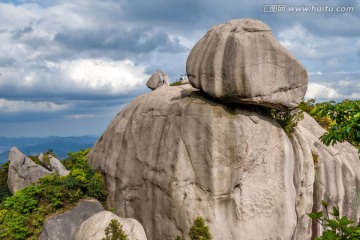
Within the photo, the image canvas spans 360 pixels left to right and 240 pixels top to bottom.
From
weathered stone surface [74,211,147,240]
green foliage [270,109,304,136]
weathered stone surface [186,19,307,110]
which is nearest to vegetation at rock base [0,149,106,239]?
weathered stone surface [74,211,147,240]

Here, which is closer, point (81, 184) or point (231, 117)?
point (231, 117)

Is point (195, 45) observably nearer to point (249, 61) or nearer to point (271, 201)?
point (249, 61)

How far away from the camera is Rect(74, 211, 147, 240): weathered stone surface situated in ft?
52.4

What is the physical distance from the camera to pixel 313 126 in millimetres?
22922

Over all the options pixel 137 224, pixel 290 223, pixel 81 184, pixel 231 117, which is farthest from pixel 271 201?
pixel 81 184

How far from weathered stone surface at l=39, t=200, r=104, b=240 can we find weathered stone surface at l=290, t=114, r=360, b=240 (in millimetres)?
9679

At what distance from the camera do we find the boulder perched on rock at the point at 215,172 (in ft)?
52.6

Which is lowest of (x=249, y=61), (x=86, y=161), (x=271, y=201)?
(x=271, y=201)

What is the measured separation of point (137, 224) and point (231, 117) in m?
6.19

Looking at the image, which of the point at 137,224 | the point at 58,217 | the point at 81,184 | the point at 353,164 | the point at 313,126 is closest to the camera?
the point at 137,224

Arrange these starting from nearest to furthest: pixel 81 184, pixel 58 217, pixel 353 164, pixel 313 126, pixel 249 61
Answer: pixel 249 61
pixel 58 217
pixel 81 184
pixel 353 164
pixel 313 126

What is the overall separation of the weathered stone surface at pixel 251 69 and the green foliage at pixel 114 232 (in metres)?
6.62

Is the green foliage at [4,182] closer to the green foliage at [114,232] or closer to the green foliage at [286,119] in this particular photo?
the green foliage at [114,232]

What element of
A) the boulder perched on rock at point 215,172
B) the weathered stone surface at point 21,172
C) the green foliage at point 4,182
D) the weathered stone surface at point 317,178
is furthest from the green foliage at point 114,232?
the green foliage at point 4,182
